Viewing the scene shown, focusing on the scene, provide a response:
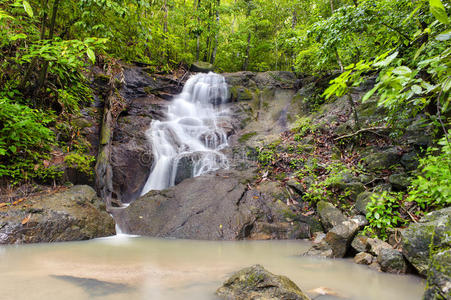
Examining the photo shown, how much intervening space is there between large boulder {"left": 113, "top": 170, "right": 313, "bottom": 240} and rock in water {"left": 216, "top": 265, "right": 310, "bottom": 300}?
102 inches

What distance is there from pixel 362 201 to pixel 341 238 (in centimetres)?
117

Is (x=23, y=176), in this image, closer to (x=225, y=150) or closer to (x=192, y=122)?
(x=225, y=150)

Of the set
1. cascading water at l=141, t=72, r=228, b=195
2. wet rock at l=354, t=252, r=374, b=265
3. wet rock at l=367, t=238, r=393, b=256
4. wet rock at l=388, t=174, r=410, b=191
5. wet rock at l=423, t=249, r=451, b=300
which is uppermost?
cascading water at l=141, t=72, r=228, b=195

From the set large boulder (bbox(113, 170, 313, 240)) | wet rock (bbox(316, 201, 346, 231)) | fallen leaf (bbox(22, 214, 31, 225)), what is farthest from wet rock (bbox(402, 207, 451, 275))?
fallen leaf (bbox(22, 214, 31, 225))

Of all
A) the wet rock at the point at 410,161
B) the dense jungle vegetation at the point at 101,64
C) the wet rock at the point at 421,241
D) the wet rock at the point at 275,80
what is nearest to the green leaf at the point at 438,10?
the dense jungle vegetation at the point at 101,64

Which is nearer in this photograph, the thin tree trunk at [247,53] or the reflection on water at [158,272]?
the reflection on water at [158,272]

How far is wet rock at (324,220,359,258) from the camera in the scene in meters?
3.76

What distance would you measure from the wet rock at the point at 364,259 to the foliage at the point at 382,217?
0.52 meters

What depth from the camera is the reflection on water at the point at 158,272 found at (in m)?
2.32

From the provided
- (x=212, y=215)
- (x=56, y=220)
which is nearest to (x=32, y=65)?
(x=56, y=220)

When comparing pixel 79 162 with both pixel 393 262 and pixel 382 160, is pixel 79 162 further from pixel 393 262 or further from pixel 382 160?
pixel 382 160

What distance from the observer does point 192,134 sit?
9469mm

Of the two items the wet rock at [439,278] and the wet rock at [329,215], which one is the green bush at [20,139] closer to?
the wet rock at [329,215]

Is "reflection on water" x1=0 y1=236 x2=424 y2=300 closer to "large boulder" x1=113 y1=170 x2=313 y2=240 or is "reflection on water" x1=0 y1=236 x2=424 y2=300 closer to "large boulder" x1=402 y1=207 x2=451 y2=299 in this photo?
"large boulder" x1=402 y1=207 x2=451 y2=299
